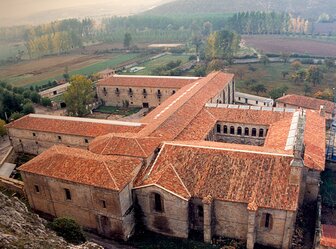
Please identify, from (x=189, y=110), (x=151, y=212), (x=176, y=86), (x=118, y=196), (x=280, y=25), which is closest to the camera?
(x=118, y=196)

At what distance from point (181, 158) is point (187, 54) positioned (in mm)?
104737

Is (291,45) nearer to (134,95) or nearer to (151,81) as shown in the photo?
(151,81)

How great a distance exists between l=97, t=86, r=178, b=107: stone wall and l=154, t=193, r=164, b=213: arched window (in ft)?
127

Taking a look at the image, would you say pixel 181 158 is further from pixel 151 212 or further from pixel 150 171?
pixel 151 212

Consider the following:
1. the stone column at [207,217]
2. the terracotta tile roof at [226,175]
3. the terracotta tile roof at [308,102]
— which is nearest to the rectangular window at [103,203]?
the terracotta tile roof at [226,175]

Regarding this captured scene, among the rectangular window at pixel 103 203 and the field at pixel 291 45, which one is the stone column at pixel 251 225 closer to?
the rectangular window at pixel 103 203

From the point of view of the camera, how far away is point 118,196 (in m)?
32.1

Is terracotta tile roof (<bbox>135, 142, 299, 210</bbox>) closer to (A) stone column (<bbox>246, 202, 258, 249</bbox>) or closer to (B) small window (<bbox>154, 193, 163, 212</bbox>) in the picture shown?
(A) stone column (<bbox>246, 202, 258, 249</bbox>)

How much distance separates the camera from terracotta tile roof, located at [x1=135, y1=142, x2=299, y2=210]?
31.2m

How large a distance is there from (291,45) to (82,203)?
4903 inches

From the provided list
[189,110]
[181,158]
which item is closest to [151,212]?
[181,158]

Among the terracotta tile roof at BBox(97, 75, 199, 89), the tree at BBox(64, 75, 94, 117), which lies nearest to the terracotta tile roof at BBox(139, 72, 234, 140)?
the terracotta tile roof at BBox(97, 75, 199, 89)

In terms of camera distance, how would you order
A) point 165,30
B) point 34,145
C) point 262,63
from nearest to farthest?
point 34,145
point 262,63
point 165,30

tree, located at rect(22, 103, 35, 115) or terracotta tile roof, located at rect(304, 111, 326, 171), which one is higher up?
terracotta tile roof, located at rect(304, 111, 326, 171)
